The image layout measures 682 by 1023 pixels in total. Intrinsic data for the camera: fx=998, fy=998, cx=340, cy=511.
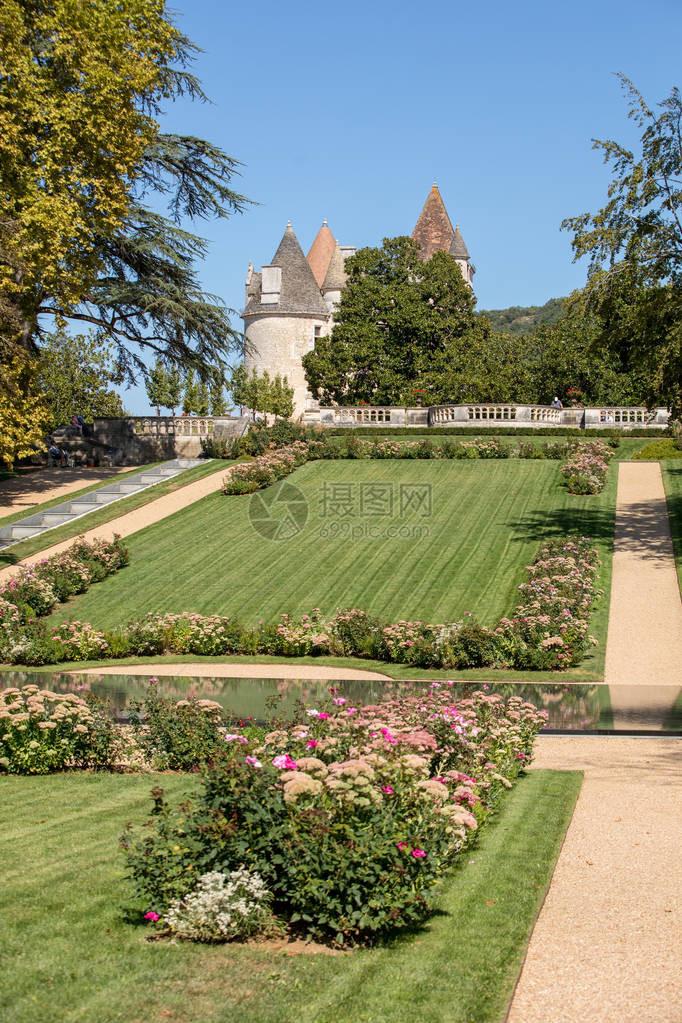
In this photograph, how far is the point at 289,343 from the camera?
65500 millimetres

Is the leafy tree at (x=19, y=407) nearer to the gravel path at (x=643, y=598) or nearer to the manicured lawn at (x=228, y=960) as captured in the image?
the gravel path at (x=643, y=598)

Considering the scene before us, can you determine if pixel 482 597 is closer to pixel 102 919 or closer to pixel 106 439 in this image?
pixel 102 919

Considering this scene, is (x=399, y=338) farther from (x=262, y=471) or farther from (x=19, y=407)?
(x=19, y=407)

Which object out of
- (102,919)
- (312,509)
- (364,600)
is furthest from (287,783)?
(312,509)

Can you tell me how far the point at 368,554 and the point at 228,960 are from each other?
65.3 feet

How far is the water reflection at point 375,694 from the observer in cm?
1379

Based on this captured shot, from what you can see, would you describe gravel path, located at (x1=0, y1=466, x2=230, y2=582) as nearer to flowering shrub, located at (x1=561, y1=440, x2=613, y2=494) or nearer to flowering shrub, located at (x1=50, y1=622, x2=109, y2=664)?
flowering shrub, located at (x1=50, y1=622, x2=109, y2=664)

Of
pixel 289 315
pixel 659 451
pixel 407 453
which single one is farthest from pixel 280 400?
pixel 659 451

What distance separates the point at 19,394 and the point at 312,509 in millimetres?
9090

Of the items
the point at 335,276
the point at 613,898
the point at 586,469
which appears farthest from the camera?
the point at 335,276

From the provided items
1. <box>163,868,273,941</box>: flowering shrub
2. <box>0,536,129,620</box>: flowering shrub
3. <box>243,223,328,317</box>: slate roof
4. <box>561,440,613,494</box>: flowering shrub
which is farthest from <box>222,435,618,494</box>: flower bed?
<box>243,223,328,317</box>: slate roof

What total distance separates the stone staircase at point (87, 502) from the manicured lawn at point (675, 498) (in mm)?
16734

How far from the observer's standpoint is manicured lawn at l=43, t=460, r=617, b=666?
22406mm

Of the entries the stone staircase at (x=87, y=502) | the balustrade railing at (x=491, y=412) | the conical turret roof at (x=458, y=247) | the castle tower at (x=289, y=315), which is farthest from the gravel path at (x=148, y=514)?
the conical turret roof at (x=458, y=247)
